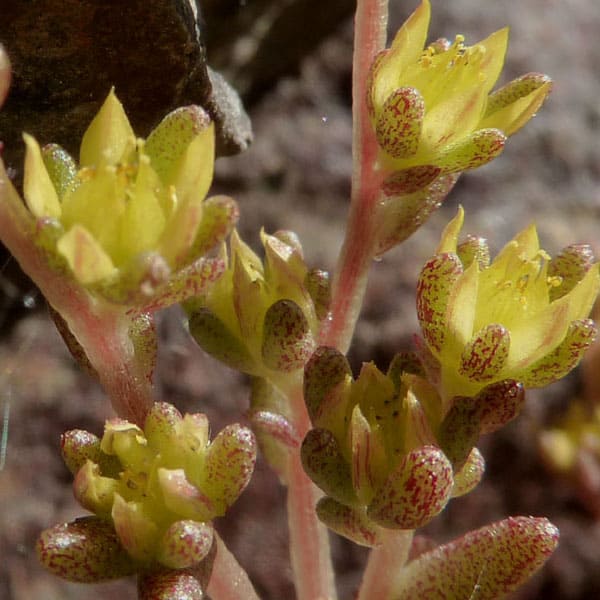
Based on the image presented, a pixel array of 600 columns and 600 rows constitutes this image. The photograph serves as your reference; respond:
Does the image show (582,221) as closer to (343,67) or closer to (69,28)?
(343,67)

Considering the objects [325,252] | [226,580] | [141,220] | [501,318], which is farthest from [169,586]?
[325,252]

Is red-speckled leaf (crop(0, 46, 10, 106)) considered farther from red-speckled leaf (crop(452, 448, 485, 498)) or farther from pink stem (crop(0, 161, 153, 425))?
red-speckled leaf (crop(452, 448, 485, 498))

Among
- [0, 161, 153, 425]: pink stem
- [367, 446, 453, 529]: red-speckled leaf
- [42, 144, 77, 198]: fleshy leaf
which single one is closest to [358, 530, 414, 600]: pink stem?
[367, 446, 453, 529]: red-speckled leaf

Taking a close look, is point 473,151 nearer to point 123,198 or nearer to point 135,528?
point 123,198

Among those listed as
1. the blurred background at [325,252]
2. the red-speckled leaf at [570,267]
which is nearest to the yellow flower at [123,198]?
the red-speckled leaf at [570,267]

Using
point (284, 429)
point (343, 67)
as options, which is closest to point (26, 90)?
point (284, 429)

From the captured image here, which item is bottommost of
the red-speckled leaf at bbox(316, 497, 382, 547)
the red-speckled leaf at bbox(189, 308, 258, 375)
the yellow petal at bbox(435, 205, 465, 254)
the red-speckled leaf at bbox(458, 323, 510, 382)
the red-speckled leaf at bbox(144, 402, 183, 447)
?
the red-speckled leaf at bbox(316, 497, 382, 547)
